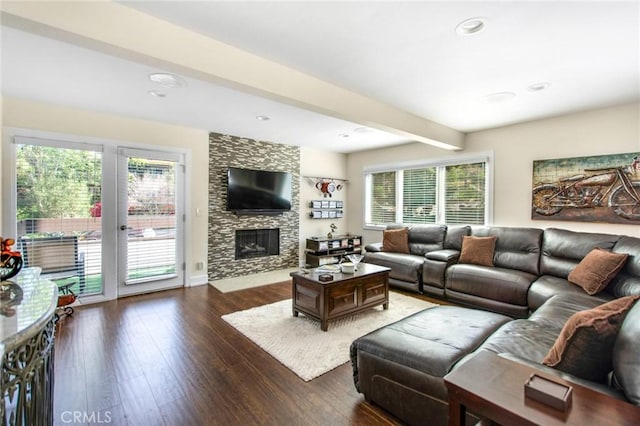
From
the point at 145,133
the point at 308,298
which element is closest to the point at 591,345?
the point at 308,298

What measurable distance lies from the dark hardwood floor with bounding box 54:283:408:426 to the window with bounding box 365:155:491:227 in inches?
146

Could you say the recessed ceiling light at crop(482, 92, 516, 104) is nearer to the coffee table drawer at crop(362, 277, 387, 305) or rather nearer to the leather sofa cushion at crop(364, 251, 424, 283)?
the leather sofa cushion at crop(364, 251, 424, 283)

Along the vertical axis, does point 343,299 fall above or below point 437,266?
below

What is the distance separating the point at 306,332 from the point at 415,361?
4.98ft

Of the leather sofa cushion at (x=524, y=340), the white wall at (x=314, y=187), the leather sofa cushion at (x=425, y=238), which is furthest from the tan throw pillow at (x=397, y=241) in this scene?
the leather sofa cushion at (x=524, y=340)

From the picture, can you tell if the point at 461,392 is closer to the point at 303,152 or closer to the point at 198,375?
the point at 198,375

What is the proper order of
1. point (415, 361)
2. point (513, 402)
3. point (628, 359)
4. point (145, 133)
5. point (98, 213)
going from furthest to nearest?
point (145, 133), point (98, 213), point (415, 361), point (628, 359), point (513, 402)

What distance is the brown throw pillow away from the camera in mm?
1240

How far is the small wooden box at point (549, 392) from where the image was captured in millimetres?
944

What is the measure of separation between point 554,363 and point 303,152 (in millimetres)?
5446

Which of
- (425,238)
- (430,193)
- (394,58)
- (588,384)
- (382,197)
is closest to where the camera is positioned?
(588,384)

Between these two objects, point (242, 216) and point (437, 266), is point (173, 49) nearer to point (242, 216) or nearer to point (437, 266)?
point (242, 216)

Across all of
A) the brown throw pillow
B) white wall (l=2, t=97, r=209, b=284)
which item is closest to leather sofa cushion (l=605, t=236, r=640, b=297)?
the brown throw pillow

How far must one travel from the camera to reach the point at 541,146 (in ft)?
13.7
